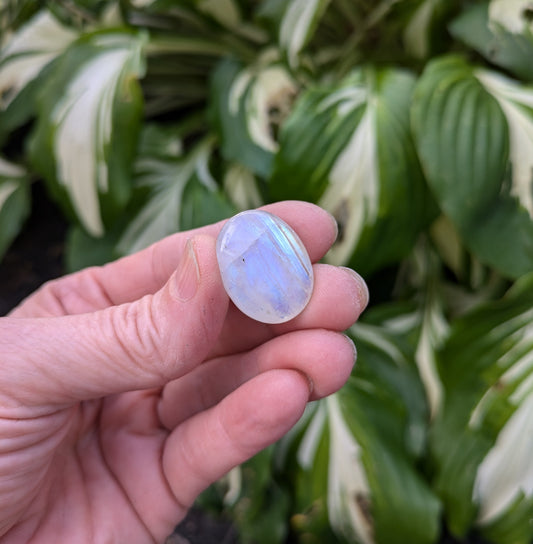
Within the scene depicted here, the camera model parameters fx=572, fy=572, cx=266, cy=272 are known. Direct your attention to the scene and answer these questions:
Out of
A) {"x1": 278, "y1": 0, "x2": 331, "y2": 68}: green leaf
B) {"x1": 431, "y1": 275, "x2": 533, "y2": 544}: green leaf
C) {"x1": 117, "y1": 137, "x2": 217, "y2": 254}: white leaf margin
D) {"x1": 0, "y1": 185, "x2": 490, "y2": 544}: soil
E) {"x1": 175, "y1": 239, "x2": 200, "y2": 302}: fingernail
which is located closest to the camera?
{"x1": 175, "y1": 239, "x2": 200, "y2": 302}: fingernail

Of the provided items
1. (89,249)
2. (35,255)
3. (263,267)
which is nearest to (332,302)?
(263,267)

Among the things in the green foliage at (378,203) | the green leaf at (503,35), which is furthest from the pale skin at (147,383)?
the green leaf at (503,35)

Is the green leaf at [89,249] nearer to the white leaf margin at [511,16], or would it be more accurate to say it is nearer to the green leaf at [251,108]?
the green leaf at [251,108]

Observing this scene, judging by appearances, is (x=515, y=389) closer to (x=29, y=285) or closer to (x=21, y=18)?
(x=29, y=285)

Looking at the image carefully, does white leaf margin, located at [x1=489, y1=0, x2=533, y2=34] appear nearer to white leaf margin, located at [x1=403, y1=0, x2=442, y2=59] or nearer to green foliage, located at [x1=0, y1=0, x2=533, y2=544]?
green foliage, located at [x1=0, y1=0, x2=533, y2=544]

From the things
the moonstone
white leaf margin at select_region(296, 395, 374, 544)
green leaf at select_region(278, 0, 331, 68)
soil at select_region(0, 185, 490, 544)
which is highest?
green leaf at select_region(278, 0, 331, 68)

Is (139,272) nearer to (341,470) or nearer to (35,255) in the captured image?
(341,470)

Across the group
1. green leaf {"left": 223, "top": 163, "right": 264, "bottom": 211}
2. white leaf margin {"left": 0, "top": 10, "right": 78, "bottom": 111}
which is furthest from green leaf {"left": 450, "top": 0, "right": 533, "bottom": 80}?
white leaf margin {"left": 0, "top": 10, "right": 78, "bottom": 111}

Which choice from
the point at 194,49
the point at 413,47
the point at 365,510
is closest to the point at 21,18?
the point at 194,49
